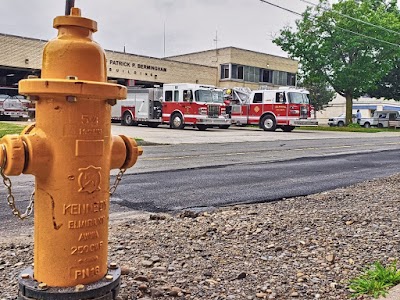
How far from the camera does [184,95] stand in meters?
29.1

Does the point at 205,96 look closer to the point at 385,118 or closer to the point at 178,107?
the point at 178,107

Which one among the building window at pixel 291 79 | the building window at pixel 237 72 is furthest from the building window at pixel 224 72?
the building window at pixel 291 79

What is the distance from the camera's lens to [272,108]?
3106 centimetres

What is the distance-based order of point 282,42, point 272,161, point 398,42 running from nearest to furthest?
point 272,161, point 398,42, point 282,42

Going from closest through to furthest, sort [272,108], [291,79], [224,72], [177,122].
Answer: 1. [177,122]
2. [272,108]
3. [224,72]
4. [291,79]

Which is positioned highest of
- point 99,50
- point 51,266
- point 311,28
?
point 311,28

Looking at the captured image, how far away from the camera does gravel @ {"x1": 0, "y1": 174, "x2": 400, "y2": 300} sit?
2.97 metres

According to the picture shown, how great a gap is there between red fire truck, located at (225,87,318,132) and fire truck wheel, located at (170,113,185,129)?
543 cm

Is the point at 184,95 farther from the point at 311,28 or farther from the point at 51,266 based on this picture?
the point at 51,266

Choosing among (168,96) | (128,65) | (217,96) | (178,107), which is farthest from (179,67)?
(178,107)

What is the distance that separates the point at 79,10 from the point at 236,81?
50.8 m

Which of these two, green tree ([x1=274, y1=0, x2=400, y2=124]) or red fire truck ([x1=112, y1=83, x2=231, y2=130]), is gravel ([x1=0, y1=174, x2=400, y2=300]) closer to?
red fire truck ([x1=112, y1=83, x2=231, y2=130])

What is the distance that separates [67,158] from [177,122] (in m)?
27.4

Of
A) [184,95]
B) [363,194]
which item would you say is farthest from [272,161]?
[184,95]
